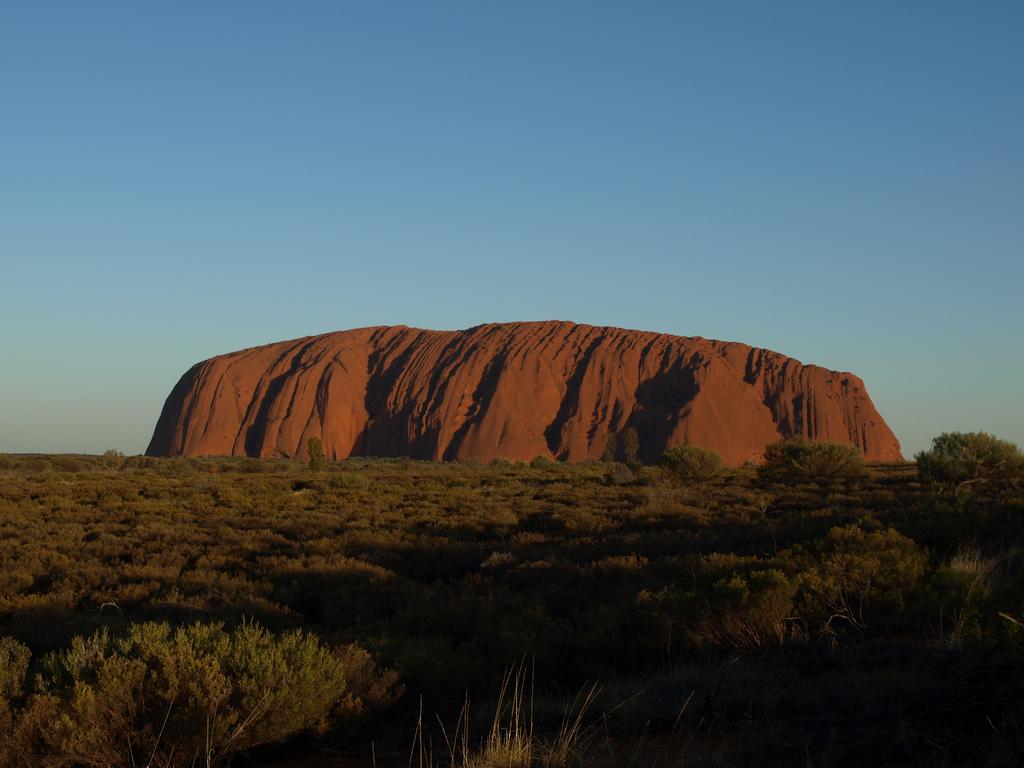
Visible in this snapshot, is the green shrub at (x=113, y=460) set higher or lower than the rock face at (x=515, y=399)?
lower

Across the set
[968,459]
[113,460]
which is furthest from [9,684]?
[113,460]

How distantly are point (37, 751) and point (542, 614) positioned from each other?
4213mm

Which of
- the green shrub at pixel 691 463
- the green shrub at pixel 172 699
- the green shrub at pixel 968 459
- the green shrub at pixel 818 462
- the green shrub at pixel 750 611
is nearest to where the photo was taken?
the green shrub at pixel 172 699

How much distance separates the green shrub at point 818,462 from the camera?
26156mm

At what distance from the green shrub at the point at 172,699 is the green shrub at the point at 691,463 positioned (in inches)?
910

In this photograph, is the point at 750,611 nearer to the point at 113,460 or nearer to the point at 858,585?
the point at 858,585

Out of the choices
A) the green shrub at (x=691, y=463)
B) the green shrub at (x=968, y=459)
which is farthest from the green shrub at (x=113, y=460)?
the green shrub at (x=968, y=459)

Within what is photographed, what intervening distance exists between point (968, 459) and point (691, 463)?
9062 millimetres

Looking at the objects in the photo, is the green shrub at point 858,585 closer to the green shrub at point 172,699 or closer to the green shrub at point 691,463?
the green shrub at point 172,699

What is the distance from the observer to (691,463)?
28.7 meters

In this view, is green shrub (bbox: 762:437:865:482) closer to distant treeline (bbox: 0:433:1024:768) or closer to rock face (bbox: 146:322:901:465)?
distant treeline (bbox: 0:433:1024:768)

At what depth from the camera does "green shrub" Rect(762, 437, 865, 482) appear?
85.8 feet

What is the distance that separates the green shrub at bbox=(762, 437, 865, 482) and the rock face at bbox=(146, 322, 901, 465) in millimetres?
45687

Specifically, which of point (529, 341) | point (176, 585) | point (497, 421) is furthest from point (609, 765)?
point (529, 341)
